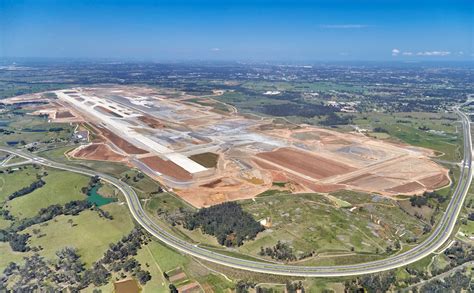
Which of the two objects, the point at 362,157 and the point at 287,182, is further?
the point at 362,157

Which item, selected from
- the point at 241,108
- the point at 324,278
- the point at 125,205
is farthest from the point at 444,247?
the point at 241,108

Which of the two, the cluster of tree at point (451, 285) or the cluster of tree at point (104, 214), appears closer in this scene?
the cluster of tree at point (451, 285)

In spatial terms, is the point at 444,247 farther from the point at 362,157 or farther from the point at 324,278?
the point at 362,157

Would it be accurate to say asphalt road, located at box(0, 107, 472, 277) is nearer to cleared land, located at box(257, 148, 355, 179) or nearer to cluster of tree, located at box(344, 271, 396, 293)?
cluster of tree, located at box(344, 271, 396, 293)

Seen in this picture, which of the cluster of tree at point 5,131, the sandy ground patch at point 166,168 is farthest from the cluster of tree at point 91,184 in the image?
the cluster of tree at point 5,131

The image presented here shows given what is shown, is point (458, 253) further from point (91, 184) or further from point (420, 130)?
point (420, 130)

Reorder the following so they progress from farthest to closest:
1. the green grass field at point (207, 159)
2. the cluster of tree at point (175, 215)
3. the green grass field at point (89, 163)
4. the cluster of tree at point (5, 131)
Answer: the cluster of tree at point (5, 131)
the green grass field at point (207, 159)
the green grass field at point (89, 163)
the cluster of tree at point (175, 215)

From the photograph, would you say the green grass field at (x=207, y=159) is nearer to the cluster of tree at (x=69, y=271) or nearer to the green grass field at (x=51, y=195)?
the green grass field at (x=51, y=195)
